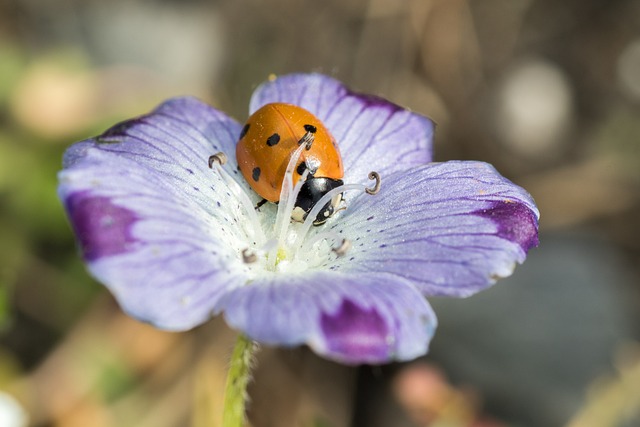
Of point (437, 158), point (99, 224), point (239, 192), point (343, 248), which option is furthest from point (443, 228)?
point (437, 158)

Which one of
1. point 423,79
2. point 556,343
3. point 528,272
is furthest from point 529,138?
point 556,343

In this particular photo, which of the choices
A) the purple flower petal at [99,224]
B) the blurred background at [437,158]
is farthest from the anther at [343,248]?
the blurred background at [437,158]

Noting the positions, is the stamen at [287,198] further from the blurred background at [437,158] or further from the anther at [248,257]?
the blurred background at [437,158]

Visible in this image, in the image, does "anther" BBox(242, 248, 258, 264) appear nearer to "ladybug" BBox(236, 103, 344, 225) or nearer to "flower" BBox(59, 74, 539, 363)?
"flower" BBox(59, 74, 539, 363)

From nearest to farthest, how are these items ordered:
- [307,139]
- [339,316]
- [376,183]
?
1. [339,316]
2. [307,139]
3. [376,183]

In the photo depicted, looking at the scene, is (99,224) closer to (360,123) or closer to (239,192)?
(239,192)

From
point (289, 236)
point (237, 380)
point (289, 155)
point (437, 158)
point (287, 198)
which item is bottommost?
point (437, 158)
